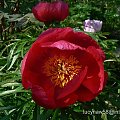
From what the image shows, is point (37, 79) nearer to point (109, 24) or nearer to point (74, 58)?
point (74, 58)

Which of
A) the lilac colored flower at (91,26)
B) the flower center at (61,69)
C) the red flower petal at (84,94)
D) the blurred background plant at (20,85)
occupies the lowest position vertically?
the lilac colored flower at (91,26)

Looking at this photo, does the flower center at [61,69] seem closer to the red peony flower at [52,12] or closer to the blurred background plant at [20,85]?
the blurred background plant at [20,85]

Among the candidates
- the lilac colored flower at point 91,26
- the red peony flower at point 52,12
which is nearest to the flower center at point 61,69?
the red peony flower at point 52,12

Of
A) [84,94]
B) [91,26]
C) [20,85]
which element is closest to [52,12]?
[20,85]

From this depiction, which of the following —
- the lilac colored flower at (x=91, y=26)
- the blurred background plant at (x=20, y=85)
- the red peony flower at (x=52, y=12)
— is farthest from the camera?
the lilac colored flower at (x=91, y=26)

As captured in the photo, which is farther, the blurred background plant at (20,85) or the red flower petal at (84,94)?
the blurred background plant at (20,85)

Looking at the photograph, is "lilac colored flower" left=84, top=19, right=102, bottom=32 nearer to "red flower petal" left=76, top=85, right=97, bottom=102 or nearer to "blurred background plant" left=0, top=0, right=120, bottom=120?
"blurred background plant" left=0, top=0, right=120, bottom=120

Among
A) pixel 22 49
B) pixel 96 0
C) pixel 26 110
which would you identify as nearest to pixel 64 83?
pixel 26 110

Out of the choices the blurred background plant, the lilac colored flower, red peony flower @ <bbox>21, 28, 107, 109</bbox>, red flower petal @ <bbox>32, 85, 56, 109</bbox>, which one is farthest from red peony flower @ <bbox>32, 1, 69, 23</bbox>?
the lilac colored flower

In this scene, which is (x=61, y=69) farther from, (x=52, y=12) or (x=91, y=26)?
(x=91, y=26)
